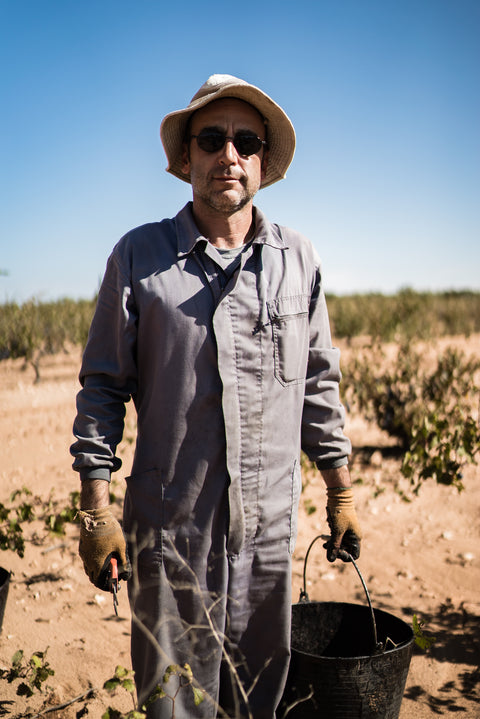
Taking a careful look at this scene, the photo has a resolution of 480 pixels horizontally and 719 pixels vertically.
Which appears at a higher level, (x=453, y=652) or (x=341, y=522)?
(x=341, y=522)

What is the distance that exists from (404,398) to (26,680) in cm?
421

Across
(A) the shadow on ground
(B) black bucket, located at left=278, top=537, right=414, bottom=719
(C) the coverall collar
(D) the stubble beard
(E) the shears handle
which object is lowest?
(A) the shadow on ground

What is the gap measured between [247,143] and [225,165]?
0.44 feet

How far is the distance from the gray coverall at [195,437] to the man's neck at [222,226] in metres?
0.07

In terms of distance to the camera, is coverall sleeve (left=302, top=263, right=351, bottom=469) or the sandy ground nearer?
coverall sleeve (left=302, top=263, right=351, bottom=469)

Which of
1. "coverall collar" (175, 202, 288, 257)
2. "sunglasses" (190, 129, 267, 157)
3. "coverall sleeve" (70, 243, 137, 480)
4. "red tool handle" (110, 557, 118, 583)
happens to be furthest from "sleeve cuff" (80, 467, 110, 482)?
"sunglasses" (190, 129, 267, 157)

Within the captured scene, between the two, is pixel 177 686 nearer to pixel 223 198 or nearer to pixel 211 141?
pixel 223 198

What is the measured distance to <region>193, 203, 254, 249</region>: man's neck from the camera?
207 centimetres

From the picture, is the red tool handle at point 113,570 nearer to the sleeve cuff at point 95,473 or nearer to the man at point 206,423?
the man at point 206,423

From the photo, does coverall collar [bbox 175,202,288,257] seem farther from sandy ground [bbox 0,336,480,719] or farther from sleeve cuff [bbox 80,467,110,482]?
sandy ground [bbox 0,336,480,719]

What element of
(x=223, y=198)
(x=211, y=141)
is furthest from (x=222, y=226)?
(x=211, y=141)

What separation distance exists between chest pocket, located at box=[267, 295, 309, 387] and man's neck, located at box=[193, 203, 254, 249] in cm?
27

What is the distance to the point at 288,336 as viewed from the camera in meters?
2.04

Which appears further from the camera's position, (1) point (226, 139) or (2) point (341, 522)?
(2) point (341, 522)
